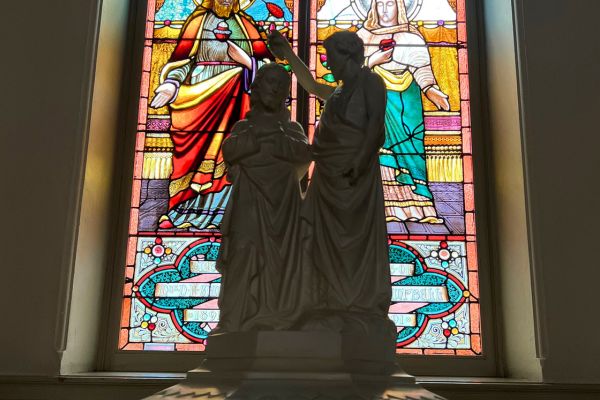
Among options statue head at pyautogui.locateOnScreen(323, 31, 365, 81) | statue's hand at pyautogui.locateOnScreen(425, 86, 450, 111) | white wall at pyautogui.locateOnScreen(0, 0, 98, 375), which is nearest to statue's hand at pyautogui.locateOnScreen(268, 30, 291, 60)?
statue head at pyautogui.locateOnScreen(323, 31, 365, 81)

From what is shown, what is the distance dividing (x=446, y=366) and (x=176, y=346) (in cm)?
179

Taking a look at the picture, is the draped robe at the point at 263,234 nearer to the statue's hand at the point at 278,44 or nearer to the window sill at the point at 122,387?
the statue's hand at the point at 278,44

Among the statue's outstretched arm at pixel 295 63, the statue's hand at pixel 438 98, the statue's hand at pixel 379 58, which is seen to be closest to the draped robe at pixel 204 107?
the statue's hand at pixel 379 58

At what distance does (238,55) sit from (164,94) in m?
0.64

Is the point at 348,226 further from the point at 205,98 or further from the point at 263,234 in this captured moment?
the point at 205,98

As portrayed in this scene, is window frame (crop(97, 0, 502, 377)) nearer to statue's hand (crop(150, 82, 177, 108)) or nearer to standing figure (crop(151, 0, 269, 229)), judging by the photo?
statue's hand (crop(150, 82, 177, 108))

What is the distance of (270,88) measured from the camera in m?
3.76

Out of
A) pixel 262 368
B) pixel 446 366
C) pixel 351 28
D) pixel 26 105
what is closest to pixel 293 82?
pixel 351 28

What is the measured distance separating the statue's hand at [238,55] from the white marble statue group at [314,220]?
221 centimetres

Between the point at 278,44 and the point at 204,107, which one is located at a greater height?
the point at 204,107

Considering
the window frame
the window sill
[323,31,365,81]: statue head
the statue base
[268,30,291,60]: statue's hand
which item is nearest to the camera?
the statue base

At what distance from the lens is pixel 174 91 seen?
5871 millimetres

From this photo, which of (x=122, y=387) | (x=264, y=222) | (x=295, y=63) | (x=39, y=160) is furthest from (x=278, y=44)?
(x=122, y=387)

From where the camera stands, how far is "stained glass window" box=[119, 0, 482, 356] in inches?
206
